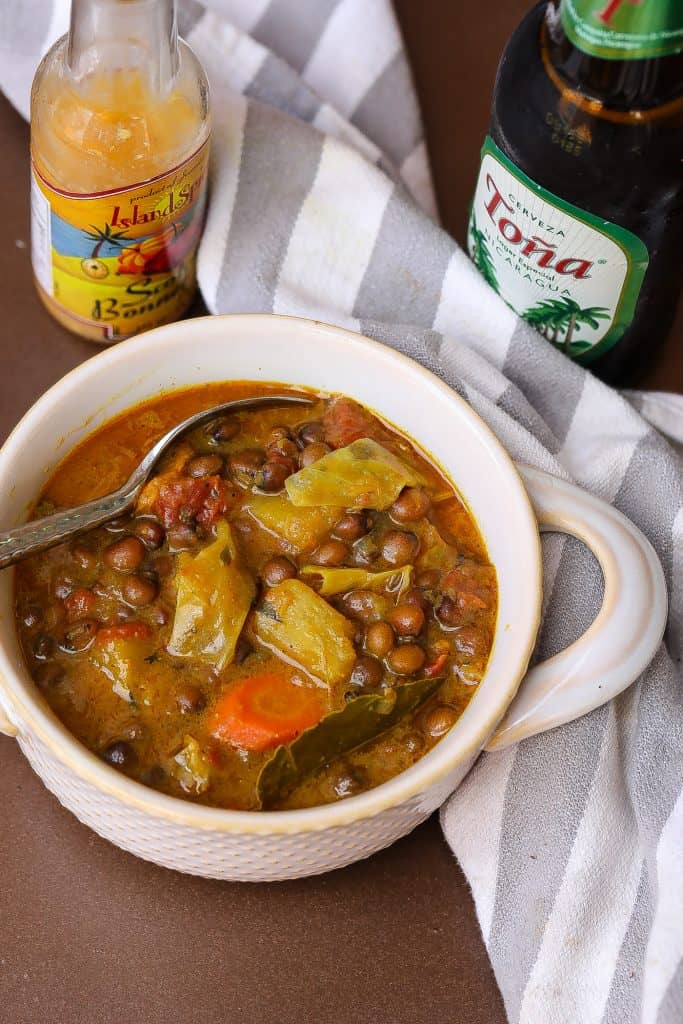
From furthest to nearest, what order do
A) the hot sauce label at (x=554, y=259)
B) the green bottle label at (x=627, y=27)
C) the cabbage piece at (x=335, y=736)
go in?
1. the hot sauce label at (x=554, y=259)
2. the green bottle label at (x=627, y=27)
3. the cabbage piece at (x=335, y=736)

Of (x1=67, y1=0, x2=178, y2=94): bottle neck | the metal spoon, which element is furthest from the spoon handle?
(x1=67, y1=0, x2=178, y2=94): bottle neck

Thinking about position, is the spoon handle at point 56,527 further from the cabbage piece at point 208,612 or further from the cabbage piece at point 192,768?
the cabbage piece at point 192,768

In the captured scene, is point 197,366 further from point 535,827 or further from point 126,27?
point 535,827

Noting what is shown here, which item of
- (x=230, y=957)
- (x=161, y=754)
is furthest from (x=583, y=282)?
(x=230, y=957)

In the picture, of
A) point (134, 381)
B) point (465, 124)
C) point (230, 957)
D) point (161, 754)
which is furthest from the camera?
point (465, 124)

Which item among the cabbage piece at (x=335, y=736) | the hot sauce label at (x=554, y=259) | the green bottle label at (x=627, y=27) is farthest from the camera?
the hot sauce label at (x=554, y=259)

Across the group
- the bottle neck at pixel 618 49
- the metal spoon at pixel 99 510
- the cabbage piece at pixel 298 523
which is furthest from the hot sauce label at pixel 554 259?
the cabbage piece at pixel 298 523

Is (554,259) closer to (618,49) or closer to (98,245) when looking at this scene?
(618,49)
